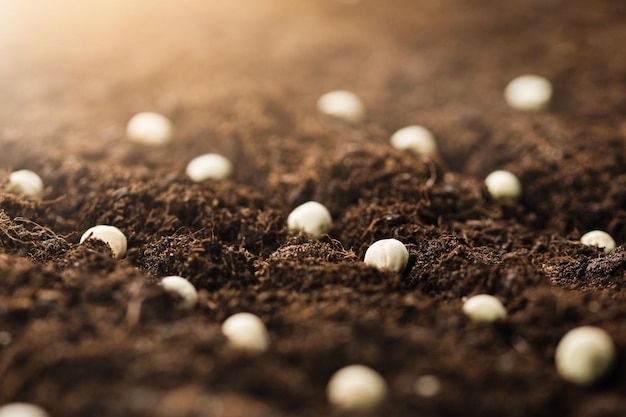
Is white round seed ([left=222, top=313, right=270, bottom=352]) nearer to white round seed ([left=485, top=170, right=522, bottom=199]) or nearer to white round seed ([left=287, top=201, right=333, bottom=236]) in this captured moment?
white round seed ([left=287, top=201, right=333, bottom=236])

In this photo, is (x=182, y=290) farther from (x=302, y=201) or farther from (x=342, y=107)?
(x=342, y=107)

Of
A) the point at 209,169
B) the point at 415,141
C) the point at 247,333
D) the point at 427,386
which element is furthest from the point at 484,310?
the point at 209,169

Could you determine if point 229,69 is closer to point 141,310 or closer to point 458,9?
point 458,9

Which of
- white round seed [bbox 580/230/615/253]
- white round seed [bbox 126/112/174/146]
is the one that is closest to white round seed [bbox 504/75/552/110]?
white round seed [bbox 580/230/615/253]

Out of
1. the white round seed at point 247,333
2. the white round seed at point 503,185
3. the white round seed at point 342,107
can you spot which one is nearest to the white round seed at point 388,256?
the white round seed at point 247,333

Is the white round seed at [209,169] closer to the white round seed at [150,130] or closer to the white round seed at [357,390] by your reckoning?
the white round seed at [150,130]

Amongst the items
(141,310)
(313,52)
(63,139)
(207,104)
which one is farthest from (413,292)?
(313,52)
